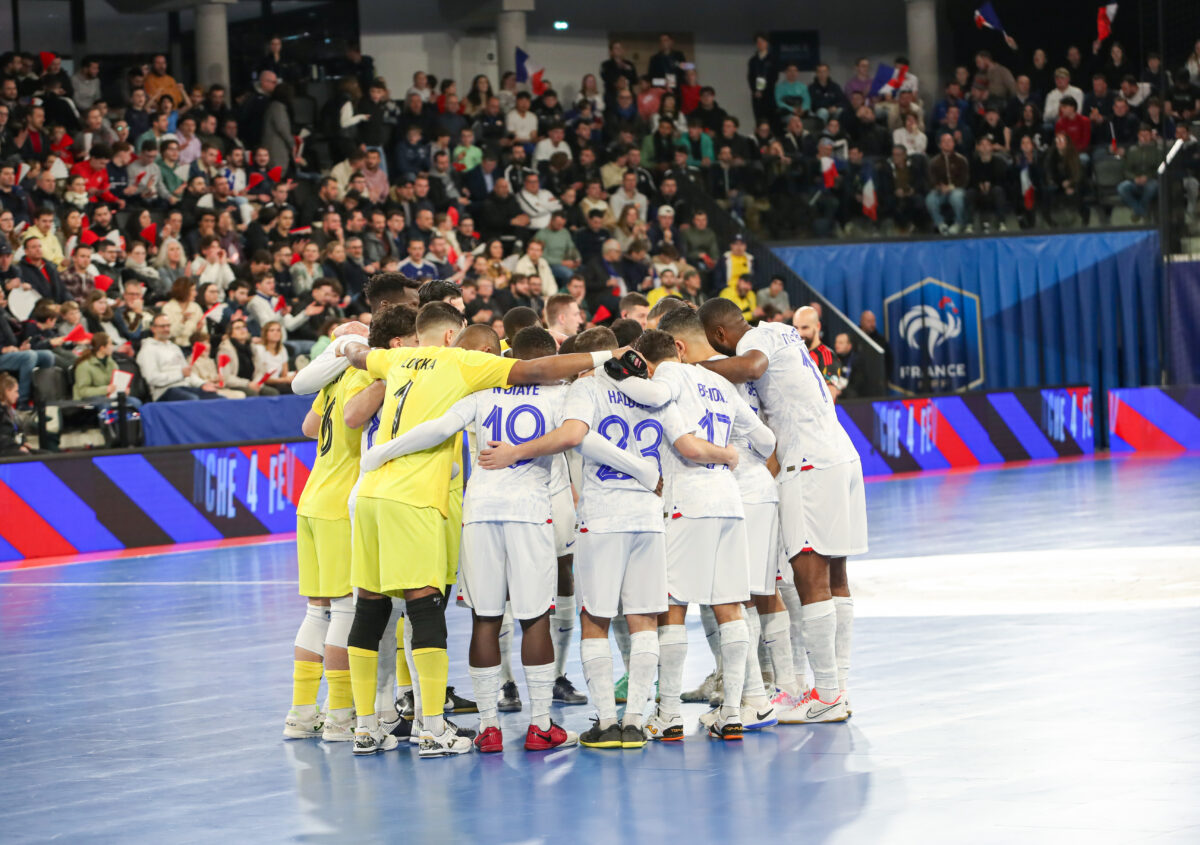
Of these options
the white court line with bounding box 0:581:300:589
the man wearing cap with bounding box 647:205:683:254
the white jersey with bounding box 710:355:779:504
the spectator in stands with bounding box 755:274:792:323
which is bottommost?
the white court line with bounding box 0:581:300:589

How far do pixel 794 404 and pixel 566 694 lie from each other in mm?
1892

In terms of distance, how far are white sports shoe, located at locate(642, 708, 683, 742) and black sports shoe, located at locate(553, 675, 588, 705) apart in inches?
39.6

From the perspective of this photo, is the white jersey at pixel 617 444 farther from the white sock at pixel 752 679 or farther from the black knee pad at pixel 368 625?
the black knee pad at pixel 368 625

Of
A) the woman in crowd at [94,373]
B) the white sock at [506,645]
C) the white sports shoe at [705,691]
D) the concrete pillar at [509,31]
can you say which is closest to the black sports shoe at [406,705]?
the white sock at [506,645]

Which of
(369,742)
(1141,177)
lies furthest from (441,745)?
(1141,177)

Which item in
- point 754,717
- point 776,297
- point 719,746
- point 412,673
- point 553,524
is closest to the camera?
point 719,746

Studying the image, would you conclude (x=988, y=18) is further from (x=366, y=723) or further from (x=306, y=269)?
(x=366, y=723)

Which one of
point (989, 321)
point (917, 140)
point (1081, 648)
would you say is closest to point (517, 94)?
point (917, 140)

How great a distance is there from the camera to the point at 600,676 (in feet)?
23.2

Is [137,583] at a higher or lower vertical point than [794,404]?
lower

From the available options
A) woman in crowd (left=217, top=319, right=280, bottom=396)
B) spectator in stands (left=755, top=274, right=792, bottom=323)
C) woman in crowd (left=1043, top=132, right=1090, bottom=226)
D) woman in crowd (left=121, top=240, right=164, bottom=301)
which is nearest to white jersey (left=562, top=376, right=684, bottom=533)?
woman in crowd (left=217, top=319, right=280, bottom=396)

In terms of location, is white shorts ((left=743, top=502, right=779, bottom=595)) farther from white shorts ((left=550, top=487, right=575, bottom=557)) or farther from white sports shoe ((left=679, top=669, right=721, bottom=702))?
white shorts ((left=550, top=487, right=575, bottom=557))

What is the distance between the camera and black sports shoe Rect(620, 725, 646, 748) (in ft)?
23.0

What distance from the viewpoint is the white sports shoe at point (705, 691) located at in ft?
26.6
